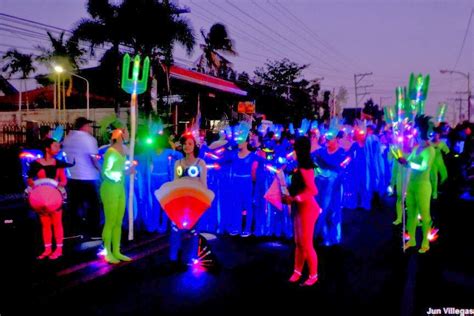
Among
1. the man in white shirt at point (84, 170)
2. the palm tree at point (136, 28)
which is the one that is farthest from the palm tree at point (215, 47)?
the man in white shirt at point (84, 170)

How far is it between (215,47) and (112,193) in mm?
24232

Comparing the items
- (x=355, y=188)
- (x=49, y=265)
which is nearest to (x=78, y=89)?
(x=355, y=188)

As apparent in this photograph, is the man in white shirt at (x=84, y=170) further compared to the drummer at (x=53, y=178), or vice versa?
the man in white shirt at (x=84, y=170)

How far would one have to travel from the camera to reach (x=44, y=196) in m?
6.77

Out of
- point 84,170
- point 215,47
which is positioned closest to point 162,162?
point 84,170

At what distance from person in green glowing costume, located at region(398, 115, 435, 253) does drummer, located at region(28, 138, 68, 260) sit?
5.07 metres

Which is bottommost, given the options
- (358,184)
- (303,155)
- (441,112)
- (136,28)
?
(358,184)

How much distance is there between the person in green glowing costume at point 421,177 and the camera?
710 centimetres

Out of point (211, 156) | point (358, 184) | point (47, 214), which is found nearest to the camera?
point (47, 214)

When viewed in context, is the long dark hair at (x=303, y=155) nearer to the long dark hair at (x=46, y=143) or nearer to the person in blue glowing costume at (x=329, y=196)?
the person in blue glowing costume at (x=329, y=196)

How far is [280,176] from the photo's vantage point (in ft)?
20.2

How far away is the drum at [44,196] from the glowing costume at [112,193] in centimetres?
84

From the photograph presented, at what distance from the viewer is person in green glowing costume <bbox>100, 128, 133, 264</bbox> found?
6.43m

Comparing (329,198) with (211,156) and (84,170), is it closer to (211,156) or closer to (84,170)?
(211,156)
